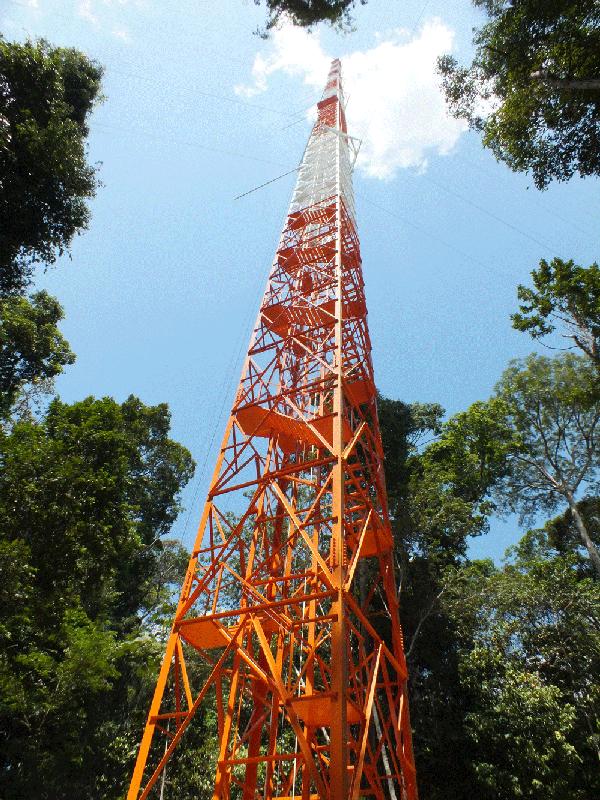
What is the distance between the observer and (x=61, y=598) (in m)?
11.1

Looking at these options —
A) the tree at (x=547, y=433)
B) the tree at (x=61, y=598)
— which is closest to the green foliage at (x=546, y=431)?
the tree at (x=547, y=433)

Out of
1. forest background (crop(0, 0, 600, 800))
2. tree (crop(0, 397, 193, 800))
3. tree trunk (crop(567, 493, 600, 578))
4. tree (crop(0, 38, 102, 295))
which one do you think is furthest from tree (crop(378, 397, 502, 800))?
tree (crop(0, 38, 102, 295))

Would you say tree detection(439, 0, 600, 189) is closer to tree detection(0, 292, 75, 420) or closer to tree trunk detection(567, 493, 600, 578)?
tree trunk detection(567, 493, 600, 578)

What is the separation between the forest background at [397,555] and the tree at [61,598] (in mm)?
42

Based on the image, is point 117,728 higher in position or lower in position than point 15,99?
lower

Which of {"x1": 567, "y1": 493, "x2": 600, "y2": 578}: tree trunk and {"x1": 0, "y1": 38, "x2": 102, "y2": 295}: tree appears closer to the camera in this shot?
{"x1": 0, "y1": 38, "x2": 102, "y2": 295}: tree

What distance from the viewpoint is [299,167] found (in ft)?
52.6

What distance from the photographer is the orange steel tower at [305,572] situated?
6078 mm

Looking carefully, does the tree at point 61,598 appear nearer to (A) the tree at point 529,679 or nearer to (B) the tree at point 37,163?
(B) the tree at point 37,163

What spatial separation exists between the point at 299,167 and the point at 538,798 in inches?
661

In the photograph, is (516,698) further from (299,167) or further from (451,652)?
(299,167)

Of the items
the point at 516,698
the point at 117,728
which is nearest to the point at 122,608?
the point at 117,728

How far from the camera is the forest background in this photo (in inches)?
403

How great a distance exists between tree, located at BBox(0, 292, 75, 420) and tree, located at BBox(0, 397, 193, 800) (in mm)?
5764
